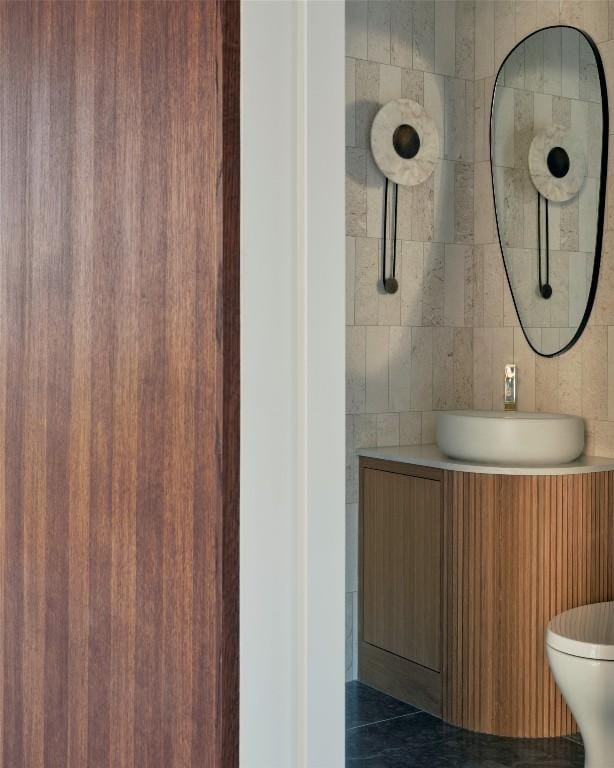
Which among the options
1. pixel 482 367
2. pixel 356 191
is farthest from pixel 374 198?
pixel 482 367

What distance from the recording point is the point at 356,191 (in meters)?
3.29

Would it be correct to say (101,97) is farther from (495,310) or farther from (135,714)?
(495,310)

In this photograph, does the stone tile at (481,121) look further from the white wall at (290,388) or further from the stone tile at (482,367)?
the white wall at (290,388)

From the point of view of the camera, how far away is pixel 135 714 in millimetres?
994

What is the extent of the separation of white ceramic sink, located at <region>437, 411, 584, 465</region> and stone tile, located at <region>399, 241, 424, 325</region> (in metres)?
0.54

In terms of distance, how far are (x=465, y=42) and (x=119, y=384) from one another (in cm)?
297

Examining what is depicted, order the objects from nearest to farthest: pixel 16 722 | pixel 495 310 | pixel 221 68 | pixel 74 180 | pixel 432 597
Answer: pixel 221 68 → pixel 74 180 → pixel 16 722 → pixel 432 597 → pixel 495 310

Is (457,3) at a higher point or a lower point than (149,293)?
higher

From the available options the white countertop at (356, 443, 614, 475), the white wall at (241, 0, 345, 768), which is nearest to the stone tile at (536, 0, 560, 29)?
the white countertop at (356, 443, 614, 475)

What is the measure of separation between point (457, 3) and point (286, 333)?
3127mm

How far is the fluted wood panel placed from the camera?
9.41ft

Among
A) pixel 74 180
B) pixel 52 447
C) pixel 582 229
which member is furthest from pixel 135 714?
pixel 582 229

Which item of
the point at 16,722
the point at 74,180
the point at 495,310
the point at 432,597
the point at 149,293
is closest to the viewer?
the point at 149,293

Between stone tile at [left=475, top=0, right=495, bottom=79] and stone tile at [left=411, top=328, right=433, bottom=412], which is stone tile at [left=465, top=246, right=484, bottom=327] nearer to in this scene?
stone tile at [left=411, top=328, right=433, bottom=412]
